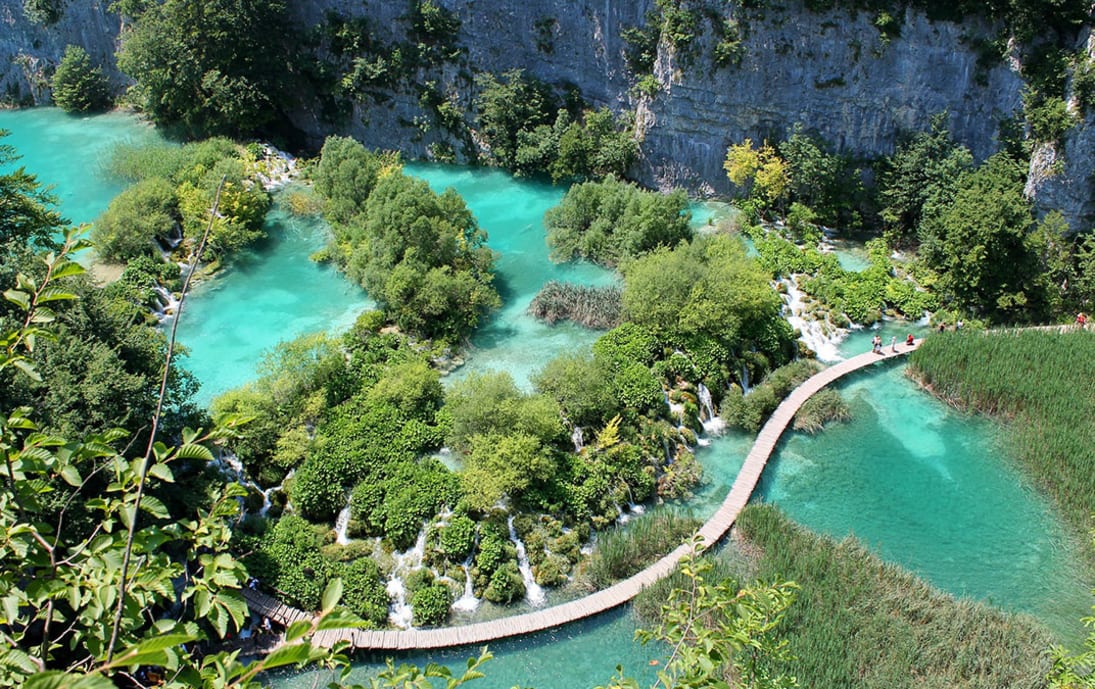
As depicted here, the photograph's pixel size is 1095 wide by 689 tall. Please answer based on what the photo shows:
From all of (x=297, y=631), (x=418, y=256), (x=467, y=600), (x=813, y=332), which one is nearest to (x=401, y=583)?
(x=467, y=600)

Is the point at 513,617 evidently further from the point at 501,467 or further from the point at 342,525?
the point at 342,525

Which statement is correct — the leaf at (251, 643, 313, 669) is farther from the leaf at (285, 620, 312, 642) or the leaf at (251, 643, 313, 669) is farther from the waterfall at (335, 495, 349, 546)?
the waterfall at (335, 495, 349, 546)

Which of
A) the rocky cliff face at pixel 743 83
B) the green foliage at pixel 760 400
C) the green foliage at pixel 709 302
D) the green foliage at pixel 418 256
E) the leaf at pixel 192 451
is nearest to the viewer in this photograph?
the leaf at pixel 192 451

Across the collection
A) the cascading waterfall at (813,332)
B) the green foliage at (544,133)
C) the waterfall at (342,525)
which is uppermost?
the green foliage at (544,133)

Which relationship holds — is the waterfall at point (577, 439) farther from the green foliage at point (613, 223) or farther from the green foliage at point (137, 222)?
the green foliage at point (137, 222)

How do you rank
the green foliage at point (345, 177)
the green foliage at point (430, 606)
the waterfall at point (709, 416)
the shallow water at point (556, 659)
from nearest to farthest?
the shallow water at point (556, 659)
the green foliage at point (430, 606)
the waterfall at point (709, 416)
the green foliage at point (345, 177)

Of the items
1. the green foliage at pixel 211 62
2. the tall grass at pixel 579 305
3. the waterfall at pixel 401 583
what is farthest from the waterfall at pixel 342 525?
the green foliage at pixel 211 62

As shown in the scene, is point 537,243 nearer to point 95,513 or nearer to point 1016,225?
point 1016,225
